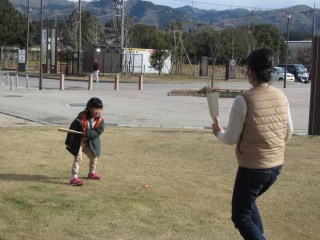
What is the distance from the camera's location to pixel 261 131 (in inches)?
132

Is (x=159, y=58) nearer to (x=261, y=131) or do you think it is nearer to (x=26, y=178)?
(x=26, y=178)

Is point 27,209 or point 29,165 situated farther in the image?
point 29,165

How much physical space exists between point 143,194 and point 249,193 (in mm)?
2534

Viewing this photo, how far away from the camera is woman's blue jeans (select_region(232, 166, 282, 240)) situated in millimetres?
3365

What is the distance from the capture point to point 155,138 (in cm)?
1006

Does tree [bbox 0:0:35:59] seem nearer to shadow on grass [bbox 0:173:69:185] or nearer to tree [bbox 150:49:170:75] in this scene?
tree [bbox 150:49:170:75]

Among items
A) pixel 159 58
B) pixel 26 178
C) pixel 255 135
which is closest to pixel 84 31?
pixel 159 58

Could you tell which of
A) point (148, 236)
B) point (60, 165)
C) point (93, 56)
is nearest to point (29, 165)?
point (60, 165)

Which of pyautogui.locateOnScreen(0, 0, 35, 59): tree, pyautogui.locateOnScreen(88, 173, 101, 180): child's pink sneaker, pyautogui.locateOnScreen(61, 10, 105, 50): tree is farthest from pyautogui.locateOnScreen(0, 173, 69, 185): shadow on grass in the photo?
pyautogui.locateOnScreen(0, 0, 35, 59): tree

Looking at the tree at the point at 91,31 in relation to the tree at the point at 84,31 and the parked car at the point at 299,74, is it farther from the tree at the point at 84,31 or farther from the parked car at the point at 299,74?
the parked car at the point at 299,74

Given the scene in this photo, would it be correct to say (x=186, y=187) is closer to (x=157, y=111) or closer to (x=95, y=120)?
(x=95, y=120)

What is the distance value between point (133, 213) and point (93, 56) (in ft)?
126

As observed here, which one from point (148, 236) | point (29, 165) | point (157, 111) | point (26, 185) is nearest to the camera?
point (148, 236)

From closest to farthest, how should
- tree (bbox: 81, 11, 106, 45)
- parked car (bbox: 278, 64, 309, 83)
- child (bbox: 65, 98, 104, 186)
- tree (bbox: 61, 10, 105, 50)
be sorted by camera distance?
child (bbox: 65, 98, 104, 186) → parked car (bbox: 278, 64, 309, 83) → tree (bbox: 61, 10, 105, 50) → tree (bbox: 81, 11, 106, 45)
